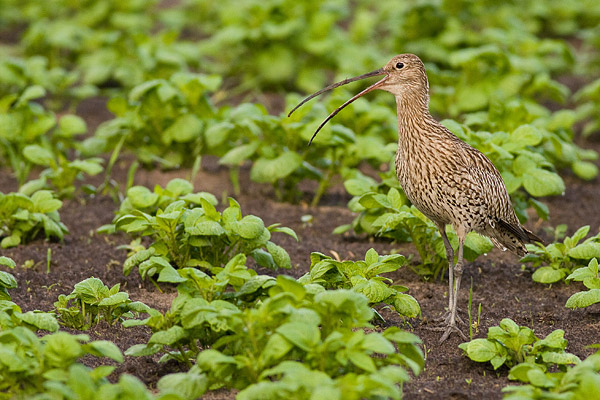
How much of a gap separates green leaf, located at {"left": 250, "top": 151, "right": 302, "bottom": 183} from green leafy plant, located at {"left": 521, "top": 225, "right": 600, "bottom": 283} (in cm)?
202

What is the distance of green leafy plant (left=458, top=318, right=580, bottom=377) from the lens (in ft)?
15.7

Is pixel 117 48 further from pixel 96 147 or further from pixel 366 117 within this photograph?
pixel 366 117

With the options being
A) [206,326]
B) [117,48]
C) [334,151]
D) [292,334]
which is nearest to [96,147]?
[334,151]

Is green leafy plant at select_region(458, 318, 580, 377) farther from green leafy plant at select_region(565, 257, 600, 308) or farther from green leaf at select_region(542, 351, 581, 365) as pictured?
green leafy plant at select_region(565, 257, 600, 308)

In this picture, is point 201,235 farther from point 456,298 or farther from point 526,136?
point 526,136

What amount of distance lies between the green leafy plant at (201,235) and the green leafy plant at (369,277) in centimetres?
39

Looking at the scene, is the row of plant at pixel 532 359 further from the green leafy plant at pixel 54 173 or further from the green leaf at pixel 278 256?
the green leafy plant at pixel 54 173

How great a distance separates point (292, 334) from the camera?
407 cm

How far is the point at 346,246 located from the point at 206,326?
268cm

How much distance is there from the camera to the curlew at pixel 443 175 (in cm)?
566

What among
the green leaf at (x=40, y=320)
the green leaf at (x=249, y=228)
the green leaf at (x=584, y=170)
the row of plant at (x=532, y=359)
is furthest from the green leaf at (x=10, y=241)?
the green leaf at (x=584, y=170)

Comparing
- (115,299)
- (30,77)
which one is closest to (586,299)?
(115,299)

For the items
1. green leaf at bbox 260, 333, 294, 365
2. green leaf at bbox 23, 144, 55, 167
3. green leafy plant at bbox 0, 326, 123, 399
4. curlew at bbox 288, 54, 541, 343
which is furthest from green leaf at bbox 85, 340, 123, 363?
green leaf at bbox 23, 144, 55, 167

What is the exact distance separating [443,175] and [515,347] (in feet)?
4.06
